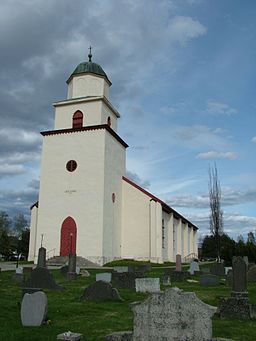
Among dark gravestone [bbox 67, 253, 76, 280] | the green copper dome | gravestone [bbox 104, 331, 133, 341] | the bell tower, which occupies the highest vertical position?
the green copper dome

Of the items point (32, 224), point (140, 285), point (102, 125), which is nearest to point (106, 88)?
point (102, 125)

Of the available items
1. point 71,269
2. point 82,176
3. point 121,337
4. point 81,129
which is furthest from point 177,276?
point 81,129

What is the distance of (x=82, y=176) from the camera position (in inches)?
1257

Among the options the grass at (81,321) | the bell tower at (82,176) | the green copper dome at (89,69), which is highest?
the green copper dome at (89,69)

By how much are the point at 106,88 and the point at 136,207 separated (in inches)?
442

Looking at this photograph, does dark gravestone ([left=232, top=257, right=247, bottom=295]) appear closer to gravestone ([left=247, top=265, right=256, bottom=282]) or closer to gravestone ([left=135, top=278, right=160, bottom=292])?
gravestone ([left=135, top=278, right=160, bottom=292])

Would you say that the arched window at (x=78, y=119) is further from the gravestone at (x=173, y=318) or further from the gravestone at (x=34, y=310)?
the gravestone at (x=173, y=318)

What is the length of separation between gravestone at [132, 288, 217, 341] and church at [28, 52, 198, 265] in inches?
992

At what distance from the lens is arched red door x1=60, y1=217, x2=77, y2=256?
3086cm

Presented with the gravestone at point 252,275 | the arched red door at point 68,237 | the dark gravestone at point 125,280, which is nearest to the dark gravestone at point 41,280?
the dark gravestone at point 125,280

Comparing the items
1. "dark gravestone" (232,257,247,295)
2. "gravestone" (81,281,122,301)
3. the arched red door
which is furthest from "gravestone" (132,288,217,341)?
the arched red door

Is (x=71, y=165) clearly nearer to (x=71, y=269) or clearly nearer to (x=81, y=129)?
(x=81, y=129)

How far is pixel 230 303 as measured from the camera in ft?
29.0

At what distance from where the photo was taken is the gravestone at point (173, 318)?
16.4 feet
